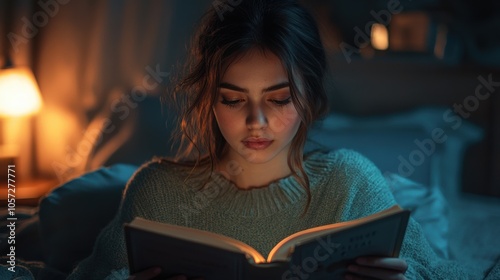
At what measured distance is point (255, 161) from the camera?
1.38m

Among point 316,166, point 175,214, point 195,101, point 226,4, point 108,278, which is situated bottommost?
point 108,278

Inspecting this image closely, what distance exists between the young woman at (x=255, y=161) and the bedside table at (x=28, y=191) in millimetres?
1240

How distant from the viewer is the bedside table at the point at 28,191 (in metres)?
2.59

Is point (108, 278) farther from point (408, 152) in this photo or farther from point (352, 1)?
point (352, 1)

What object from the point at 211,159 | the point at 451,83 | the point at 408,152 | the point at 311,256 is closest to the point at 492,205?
the point at 408,152

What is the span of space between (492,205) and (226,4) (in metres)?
1.35

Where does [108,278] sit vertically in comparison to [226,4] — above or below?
below

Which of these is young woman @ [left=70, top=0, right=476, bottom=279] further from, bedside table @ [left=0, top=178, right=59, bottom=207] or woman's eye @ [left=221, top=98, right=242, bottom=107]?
bedside table @ [left=0, top=178, right=59, bottom=207]

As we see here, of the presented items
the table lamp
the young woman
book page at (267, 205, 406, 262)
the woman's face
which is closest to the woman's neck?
the young woman

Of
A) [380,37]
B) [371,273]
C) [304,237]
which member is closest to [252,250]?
[304,237]

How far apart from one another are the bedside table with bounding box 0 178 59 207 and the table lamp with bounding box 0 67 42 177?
100 mm

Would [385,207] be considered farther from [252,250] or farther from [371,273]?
[252,250]

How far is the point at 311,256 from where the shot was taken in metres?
1.03

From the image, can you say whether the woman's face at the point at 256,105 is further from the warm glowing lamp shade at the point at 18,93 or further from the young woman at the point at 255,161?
the warm glowing lamp shade at the point at 18,93
